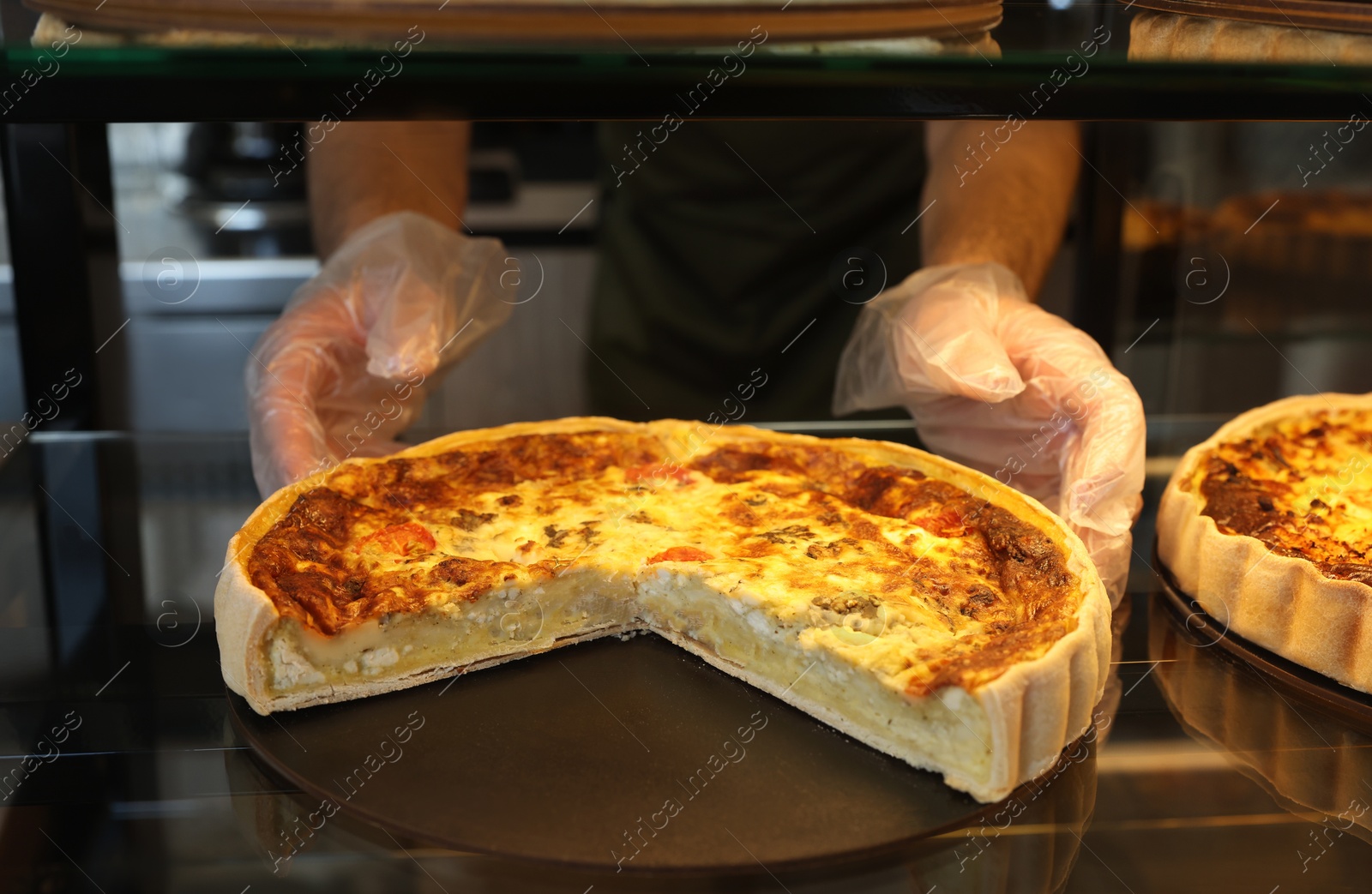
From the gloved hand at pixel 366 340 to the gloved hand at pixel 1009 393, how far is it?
94 cm

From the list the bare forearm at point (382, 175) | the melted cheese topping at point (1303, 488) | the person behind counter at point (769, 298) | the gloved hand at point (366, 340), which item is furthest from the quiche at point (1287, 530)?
the bare forearm at point (382, 175)

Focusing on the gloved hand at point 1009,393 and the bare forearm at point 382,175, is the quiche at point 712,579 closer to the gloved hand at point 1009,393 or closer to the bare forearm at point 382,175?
the gloved hand at point 1009,393

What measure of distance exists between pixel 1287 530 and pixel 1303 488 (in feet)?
0.81

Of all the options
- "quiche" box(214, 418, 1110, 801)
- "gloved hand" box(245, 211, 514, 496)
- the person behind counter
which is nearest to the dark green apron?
the person behind counter

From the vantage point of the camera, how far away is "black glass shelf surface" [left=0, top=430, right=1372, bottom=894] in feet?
5.17

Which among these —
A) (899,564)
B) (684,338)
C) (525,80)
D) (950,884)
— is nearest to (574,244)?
(684,338)

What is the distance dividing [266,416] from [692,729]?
47.4 inches

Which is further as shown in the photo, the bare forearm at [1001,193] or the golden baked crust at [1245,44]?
the bare forearm at [1001,193]

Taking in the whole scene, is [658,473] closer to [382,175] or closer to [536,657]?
[536,657]

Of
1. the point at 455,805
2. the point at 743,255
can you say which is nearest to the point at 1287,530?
the point at 455,805

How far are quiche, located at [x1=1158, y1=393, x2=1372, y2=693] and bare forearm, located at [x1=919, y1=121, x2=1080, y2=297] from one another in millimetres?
763

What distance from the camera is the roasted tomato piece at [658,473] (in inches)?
102

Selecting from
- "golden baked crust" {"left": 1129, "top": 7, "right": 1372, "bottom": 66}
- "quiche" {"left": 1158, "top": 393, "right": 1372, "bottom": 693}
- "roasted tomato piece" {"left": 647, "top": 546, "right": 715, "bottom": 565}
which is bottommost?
"roasted tomato piece" {"left": 647, "top": 546, "right": 715, "bottom": 565}

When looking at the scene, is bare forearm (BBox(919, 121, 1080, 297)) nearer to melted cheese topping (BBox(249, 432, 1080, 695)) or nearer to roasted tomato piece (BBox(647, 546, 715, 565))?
melted cheese topping (BBox(249, 432, 1080, 695))
